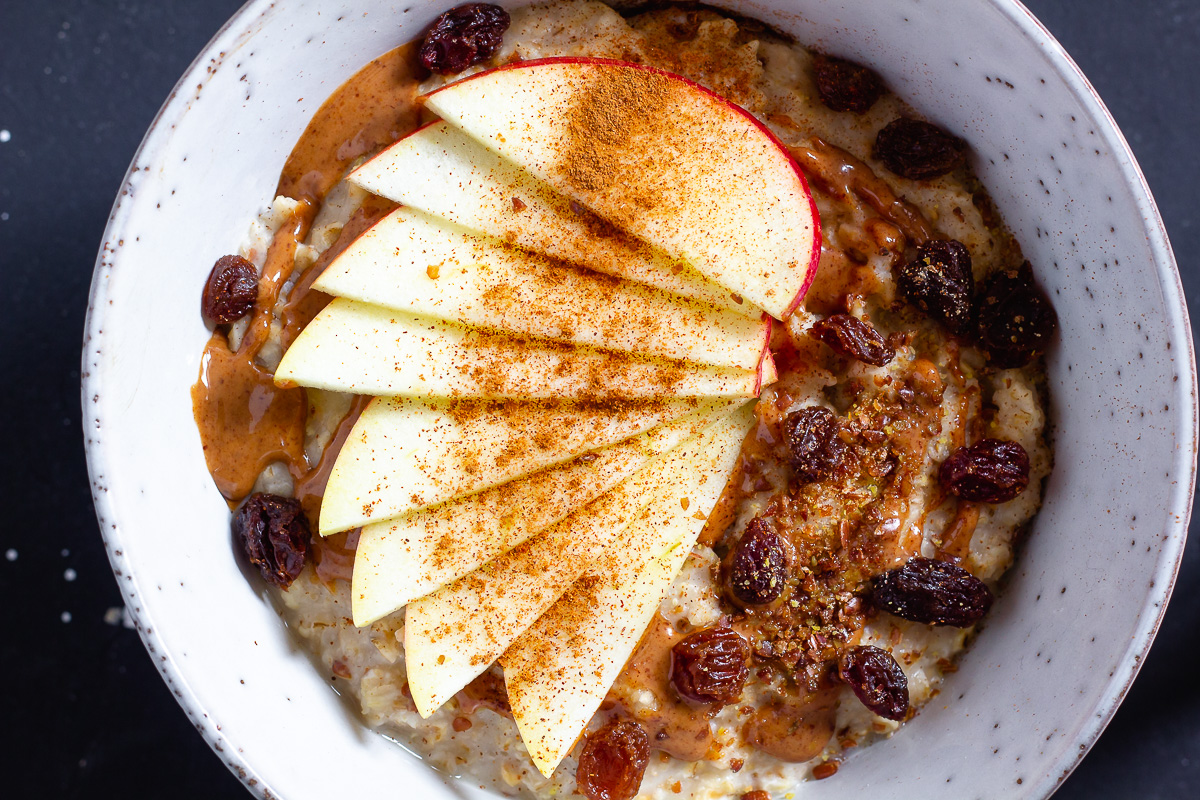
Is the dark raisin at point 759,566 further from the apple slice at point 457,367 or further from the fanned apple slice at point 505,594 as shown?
the apple slice at point 457,367

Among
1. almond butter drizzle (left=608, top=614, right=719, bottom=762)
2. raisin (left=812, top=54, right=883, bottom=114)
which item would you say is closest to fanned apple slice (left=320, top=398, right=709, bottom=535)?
almond butter drizzle (left=608, top=614, right=719, bottom=762)

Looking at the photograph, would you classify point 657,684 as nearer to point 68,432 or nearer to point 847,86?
point 847,86

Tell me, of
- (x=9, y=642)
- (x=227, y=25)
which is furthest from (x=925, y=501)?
(x=9, y=642)

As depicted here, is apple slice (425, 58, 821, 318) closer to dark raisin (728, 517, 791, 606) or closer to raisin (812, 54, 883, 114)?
raisin (812, 54, 883, 114)

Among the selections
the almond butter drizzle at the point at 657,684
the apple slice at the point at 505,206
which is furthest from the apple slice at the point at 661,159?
the almond butter drizzle at the point at 657,684

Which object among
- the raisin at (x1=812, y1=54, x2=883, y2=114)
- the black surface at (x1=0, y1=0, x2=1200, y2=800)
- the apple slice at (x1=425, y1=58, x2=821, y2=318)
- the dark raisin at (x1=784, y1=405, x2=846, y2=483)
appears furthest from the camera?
the black surface at (x1=0, y1=0, x2=1200, y2=800)

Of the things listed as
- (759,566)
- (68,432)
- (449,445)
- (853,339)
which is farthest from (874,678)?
(68,432)
